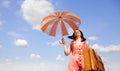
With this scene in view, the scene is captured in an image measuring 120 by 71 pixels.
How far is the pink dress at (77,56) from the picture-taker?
10742mm

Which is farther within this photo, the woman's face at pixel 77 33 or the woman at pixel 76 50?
the woman's face at pixel 77 33

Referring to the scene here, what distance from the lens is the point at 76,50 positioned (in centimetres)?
1092

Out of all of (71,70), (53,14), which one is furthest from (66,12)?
(71,70)

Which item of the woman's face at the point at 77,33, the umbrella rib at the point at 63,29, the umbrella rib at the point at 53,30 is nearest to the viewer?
the woman's face at the point at 77,33

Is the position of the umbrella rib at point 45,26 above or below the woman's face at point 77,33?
above

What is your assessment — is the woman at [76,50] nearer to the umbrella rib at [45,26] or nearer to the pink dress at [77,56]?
the pink dress at [77,56]

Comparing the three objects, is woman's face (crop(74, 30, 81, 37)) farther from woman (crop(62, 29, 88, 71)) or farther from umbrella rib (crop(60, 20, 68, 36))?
umbrella rib (crop(60, 20, 68, 36))

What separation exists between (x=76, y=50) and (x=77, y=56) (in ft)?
0.72

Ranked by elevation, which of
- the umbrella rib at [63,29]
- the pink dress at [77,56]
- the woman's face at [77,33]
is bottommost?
the pink dress at [77,56]

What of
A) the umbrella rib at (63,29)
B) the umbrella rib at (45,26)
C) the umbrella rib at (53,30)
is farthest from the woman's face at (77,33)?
the umbrella rib at (45,26)

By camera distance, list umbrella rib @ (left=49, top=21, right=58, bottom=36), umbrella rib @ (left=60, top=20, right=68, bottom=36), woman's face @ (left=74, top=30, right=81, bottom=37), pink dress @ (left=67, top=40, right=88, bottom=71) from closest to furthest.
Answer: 1. pink dress @ (left=67, top=40, right=88, bottom=71)
2. woman's face @ (left=74, top=30, right=81, bottom=37)
3. umbrella rib @ (left=60, top=20, right=68, bottom=36)
4. umbrella rib @ (left=49, top=21, right=58, bottom=36)

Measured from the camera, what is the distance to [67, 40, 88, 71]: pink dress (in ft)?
35.2

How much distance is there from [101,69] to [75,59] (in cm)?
94

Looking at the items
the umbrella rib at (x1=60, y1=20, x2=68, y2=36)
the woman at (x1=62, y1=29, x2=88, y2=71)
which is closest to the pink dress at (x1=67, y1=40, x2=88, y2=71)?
the woman at (x1=62, y1=29, x2=88, y2=71)
